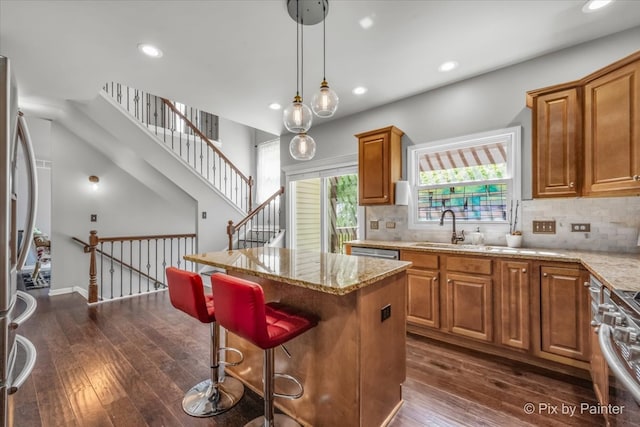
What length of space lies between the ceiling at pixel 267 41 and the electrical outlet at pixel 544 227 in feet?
5.39

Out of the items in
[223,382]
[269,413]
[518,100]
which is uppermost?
[518,100]

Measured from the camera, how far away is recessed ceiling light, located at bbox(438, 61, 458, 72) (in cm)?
293

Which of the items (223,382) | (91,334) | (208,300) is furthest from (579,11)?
(91,334)

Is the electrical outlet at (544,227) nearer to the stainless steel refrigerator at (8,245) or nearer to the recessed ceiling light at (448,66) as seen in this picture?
the recessed ceiling light at (448,66)

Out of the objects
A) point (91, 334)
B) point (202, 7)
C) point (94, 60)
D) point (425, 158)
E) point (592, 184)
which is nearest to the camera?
point (202, 7)

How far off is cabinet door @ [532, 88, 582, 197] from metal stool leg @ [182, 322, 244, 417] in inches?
119

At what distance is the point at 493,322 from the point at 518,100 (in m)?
2.22

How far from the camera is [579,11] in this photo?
2225 millimetres

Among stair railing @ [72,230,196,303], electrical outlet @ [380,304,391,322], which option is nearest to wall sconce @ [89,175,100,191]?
stair railing @ [72,230,196,303]

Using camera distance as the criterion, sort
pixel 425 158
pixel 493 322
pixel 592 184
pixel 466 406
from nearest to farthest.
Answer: pixel 466 406
pixel 592 184
pixel 493 322
pixel 425 158

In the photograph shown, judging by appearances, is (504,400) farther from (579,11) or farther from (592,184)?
(579,11)

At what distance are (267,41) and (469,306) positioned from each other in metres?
3.04

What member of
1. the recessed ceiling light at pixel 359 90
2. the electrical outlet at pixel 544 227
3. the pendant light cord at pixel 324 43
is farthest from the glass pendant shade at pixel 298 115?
the electrical outlet at pixel 544 227

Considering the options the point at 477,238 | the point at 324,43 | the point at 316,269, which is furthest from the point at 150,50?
the point at 477,238
